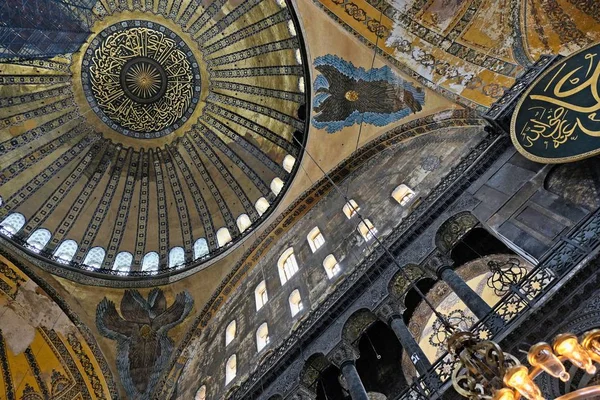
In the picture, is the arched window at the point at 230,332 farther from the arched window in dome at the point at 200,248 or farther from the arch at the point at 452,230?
the arch at the point at 452,230

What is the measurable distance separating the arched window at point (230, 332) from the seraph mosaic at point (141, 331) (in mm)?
1818

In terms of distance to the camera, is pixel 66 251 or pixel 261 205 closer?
pixel 66 251

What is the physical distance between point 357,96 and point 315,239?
129 inches

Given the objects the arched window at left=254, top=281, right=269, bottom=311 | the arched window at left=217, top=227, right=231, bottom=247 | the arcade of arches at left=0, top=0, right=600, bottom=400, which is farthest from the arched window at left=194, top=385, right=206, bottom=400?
the arched window at left=217, top=227, right=231, bottom=247

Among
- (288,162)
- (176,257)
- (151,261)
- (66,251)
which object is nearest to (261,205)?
(288,162)

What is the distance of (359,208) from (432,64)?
10.0 feet

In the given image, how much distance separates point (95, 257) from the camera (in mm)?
11742

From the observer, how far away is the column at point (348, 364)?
233 inches

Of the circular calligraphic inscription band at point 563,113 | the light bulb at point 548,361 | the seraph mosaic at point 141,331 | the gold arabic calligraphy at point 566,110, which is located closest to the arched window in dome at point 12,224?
the seraph mosaic at point 141,331

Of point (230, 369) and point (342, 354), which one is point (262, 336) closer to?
point (230, 369)

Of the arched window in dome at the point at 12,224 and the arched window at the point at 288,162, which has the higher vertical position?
the arched window in dome at the point at 12,224

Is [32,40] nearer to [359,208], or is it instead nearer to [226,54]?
[226,54]

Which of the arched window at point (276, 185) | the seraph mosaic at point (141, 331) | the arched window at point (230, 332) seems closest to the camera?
the arched window at point (230, 332)

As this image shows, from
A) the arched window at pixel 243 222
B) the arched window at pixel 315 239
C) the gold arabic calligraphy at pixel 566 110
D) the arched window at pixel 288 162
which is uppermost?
the arched window at pixel 288 162
